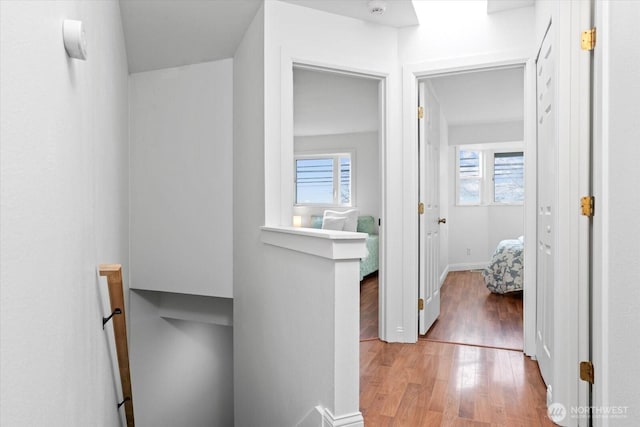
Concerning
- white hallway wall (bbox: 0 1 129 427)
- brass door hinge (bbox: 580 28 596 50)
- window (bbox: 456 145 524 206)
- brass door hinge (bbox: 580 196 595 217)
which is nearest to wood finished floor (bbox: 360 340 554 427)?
brass door hinge (bbox: 580 196 595 217)

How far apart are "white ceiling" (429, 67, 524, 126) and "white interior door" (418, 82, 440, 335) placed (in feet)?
1.83

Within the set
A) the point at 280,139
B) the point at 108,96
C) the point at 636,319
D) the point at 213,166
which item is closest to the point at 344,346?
the point at 636,319

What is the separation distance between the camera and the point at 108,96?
7.27 ft

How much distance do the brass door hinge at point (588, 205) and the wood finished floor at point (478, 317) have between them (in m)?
1.68

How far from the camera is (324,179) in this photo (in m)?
7.58

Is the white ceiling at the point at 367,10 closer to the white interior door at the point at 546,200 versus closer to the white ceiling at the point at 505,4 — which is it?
the white ceiling at the point at 505,4

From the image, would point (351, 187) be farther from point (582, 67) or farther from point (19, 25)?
point (19, 25)

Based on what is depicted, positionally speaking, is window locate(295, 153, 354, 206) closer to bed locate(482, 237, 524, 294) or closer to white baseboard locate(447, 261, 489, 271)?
white baseboard locate(447, 261, 489, 271)

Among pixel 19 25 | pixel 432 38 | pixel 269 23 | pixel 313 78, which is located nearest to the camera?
pixel 19 25

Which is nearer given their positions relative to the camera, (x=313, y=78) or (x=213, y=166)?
(x=213, y=166)

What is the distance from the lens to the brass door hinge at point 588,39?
1744mm

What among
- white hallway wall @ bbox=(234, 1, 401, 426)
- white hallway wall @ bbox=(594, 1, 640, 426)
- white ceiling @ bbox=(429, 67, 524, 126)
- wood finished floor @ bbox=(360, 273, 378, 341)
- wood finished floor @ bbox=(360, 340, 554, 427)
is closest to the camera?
white hallway wall @ bbox=(594, 1, 640, 426)

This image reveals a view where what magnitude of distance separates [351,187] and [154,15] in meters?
4.79

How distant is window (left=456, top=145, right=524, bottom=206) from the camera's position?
705 centimetres
